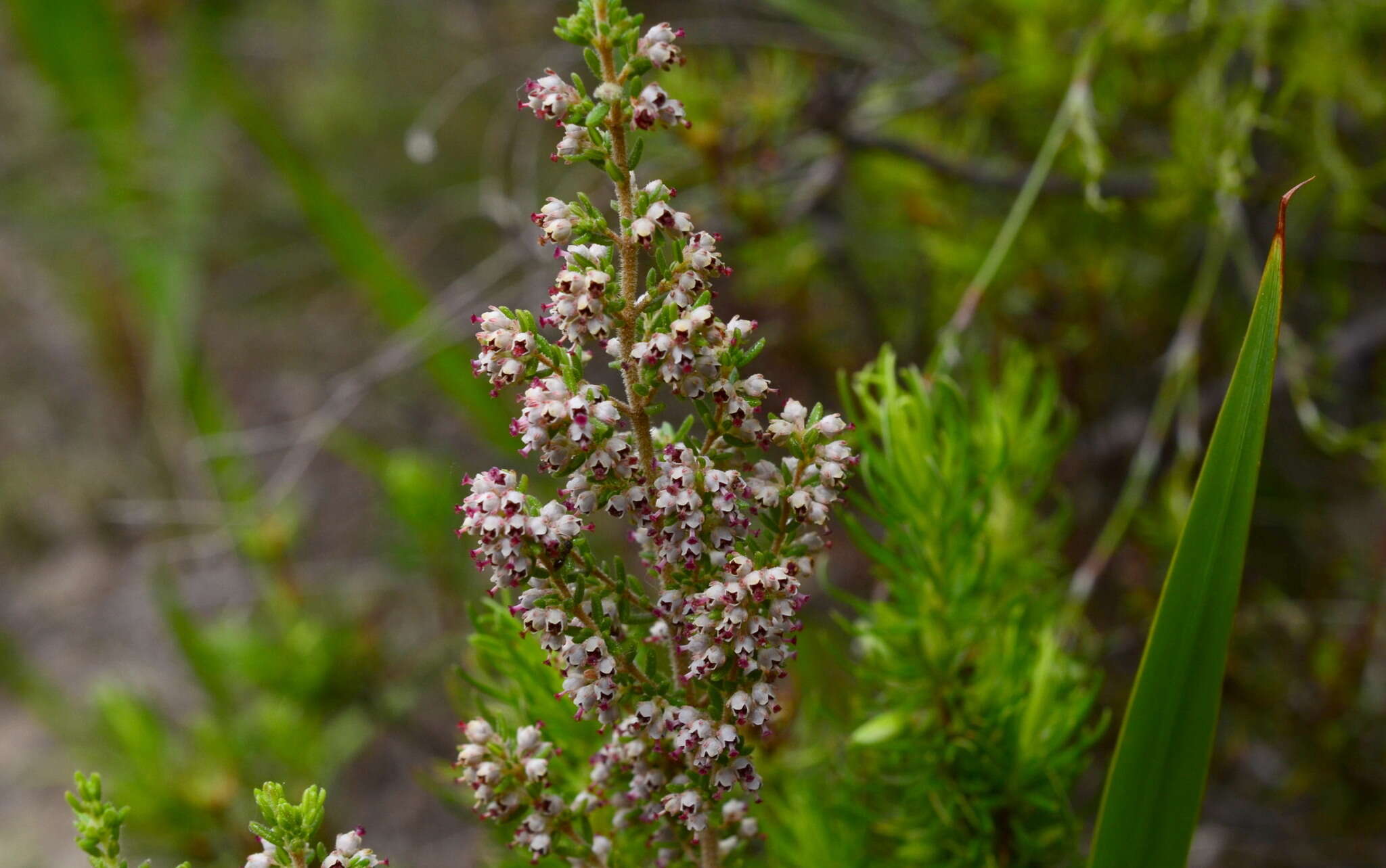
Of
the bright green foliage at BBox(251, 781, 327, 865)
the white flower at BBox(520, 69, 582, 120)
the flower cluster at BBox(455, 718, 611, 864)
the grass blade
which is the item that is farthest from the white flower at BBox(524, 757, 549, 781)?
the grass blade

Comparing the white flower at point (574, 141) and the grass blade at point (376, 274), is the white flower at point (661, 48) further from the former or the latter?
the grass blade at point (376, 274)

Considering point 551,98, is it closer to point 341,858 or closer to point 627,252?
point 627,252

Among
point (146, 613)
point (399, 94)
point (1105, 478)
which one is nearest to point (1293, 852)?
point (1105, 478)

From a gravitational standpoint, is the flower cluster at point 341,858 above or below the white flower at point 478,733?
below

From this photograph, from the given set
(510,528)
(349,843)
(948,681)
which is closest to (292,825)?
(349,843)

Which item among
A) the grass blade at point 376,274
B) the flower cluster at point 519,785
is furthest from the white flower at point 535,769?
the grass blade at point 376,274

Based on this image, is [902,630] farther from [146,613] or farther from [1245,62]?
[146,613]
